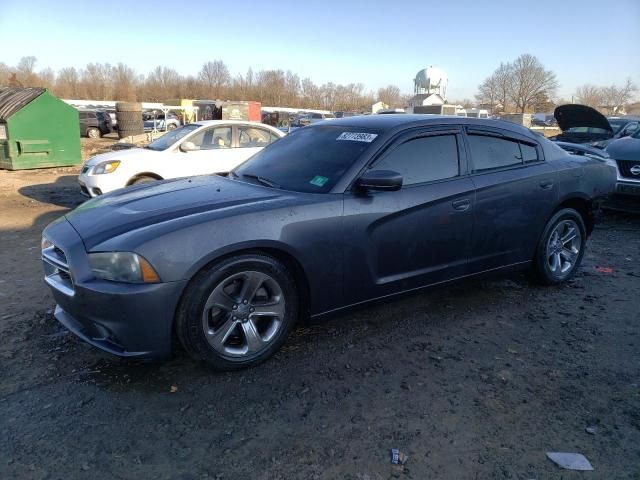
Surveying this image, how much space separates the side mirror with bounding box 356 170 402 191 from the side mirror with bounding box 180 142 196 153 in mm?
5479

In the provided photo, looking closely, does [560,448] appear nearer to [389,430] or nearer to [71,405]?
[389,430]

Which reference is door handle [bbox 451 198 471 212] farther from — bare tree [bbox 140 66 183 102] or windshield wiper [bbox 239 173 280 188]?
bare tree [bbox 140 66 183 102]

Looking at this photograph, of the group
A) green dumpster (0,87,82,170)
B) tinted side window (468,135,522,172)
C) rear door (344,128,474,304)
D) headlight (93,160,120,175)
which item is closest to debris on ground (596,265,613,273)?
tinted side window (468,135,522,172)

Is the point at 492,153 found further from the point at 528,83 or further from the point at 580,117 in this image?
the point at 528,83

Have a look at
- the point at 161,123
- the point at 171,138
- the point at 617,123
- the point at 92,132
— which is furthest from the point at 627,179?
the point at 161,123

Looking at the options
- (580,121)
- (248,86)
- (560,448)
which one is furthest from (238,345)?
(248,86)

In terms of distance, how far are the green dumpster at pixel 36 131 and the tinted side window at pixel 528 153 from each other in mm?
12017

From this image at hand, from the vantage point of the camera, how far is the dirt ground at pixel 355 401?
7.70ft

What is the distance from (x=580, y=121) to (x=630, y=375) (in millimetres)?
9157

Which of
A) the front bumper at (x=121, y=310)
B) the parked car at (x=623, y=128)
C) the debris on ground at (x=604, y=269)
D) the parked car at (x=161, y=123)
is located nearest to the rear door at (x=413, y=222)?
the front bumper at (x=121, y=310)

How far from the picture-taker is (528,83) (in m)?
85.6

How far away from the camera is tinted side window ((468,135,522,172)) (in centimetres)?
405

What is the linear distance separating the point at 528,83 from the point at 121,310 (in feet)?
312

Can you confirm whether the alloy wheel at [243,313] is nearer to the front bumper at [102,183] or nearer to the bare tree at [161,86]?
the front bumper at [102,183]
